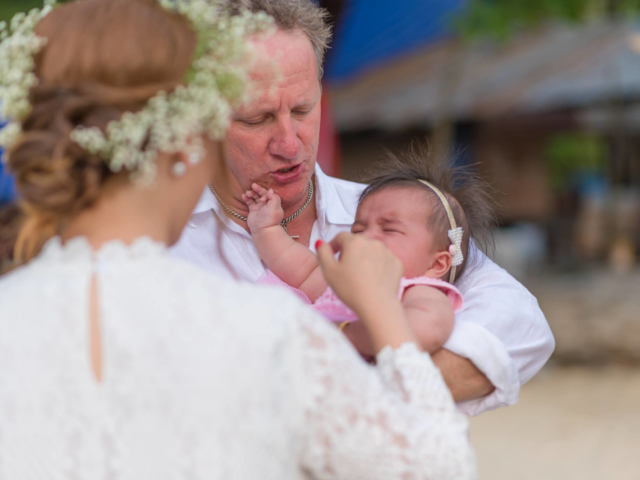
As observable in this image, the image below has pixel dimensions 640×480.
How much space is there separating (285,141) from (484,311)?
33.8 inches

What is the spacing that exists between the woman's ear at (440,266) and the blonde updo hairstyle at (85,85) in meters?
1.10

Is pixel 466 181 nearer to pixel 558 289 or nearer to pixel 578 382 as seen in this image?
pixel 578 382

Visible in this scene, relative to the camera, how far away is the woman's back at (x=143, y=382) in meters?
1.22

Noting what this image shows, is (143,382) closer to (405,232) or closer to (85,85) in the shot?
(85,85)

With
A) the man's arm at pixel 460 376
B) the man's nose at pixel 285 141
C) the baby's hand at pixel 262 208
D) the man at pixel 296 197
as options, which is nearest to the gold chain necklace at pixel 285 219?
the man at pixel 296 197

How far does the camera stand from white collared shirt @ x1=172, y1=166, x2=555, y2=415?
6.01 ft

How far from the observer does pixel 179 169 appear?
4.35 feet

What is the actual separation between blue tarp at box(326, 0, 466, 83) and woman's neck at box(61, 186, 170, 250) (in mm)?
7740

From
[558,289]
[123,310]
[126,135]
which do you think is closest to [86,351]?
[123,310]

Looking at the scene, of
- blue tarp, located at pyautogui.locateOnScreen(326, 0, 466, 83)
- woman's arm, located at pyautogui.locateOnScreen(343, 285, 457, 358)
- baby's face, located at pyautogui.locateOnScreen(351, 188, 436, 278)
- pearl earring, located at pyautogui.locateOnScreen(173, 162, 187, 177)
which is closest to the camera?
pearl earring, located at pyautogui.locateOnScreen(173, 162, 187, 177)

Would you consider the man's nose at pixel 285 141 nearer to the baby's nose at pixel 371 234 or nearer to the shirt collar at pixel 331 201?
the shirt collar at pixel 331 201

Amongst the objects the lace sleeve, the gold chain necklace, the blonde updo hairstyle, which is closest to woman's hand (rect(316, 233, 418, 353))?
the lace sleeve

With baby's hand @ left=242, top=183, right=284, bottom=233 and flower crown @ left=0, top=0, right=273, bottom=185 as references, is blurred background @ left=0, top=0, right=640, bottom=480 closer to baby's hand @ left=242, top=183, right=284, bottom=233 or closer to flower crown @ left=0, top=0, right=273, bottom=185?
baby's hand @ left=242, top=183, right=284, bottom=233

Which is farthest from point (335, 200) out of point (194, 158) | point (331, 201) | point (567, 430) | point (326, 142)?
point (567, 430)
